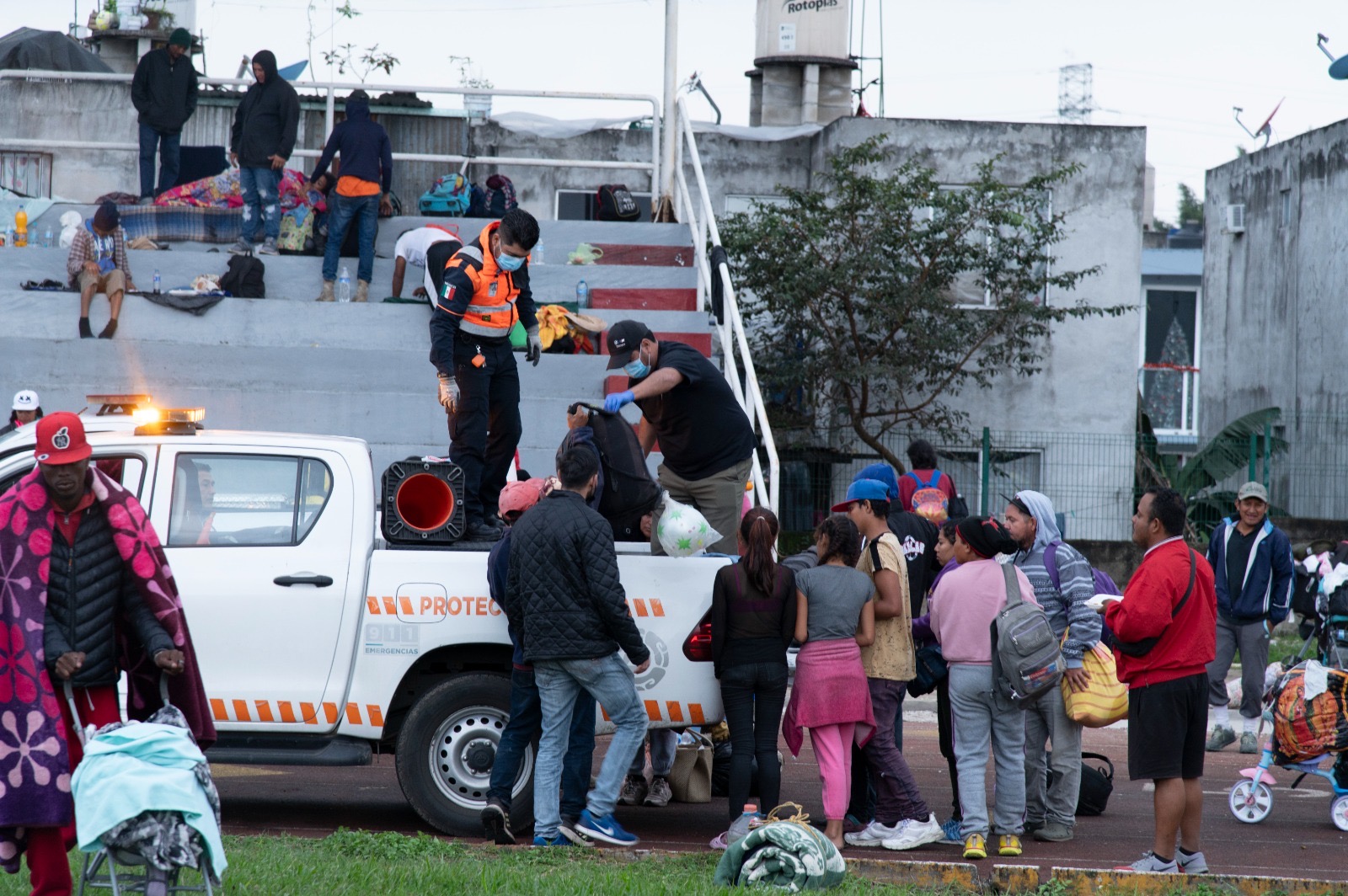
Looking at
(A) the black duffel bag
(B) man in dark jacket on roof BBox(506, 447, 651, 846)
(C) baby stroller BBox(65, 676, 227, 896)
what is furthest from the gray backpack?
(C) baby stroller BBox(65, 676, 227, 896)

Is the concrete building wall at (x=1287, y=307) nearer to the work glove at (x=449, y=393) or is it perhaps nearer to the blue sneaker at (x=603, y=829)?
the work glove at (x=449, y=393)

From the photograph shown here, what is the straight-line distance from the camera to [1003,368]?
20656 millimetres

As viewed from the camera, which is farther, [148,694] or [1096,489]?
[1096,489]

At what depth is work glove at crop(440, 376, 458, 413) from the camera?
29.9ft

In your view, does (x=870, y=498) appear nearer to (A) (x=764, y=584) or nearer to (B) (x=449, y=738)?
(A) (x=764, y=584)

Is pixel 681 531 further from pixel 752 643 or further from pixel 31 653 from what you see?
pixel 31 653

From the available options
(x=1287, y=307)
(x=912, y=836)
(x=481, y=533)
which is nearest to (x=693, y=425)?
(x=481, y=533)

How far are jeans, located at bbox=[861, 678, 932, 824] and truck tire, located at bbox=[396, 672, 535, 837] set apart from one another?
Answer: 1.78 metres

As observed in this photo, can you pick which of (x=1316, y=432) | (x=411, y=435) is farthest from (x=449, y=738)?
(x=1316, y=432)

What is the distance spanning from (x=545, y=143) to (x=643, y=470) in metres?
14.5

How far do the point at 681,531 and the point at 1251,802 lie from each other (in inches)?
154

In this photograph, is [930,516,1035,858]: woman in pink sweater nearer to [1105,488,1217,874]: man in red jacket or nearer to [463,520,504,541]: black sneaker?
[1105,488,1217,874]: man in red jacket

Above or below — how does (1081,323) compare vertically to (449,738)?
above

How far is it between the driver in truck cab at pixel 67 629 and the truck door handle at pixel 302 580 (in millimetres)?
1707
